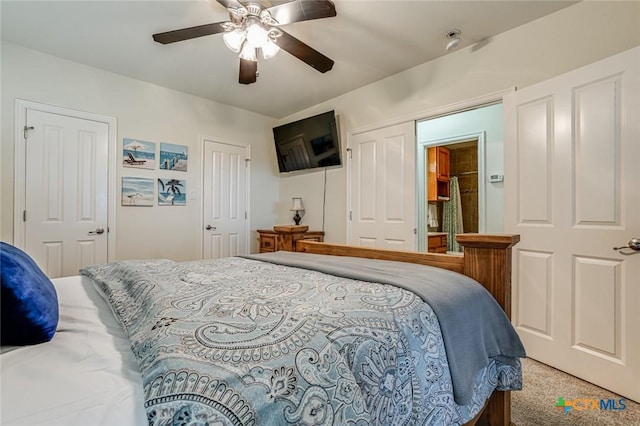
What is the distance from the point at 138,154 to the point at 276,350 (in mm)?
3513

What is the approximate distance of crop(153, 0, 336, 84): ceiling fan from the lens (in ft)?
5.57

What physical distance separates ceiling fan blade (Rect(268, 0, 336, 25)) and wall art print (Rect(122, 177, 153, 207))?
8.32 feet

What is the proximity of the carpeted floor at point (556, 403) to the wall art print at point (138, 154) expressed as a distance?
3.97 meters

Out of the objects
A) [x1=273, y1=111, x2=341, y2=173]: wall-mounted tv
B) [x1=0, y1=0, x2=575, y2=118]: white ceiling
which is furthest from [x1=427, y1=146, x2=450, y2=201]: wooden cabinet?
[x1=0, y1=0, x2=575, y2=118]: white ceiling

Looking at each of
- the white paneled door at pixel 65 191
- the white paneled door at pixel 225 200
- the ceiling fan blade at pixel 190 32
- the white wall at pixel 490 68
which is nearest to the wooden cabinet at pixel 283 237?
the white wall at pixel 490 68

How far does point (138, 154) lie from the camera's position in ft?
10.9

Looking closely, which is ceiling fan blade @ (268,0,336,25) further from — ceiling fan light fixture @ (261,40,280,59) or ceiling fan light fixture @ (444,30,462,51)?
ceiling fan light fixture @ (444,30,462,51)

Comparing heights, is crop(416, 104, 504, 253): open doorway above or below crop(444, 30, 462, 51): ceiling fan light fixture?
below

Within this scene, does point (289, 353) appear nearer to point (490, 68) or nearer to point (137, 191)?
point (490, 68)

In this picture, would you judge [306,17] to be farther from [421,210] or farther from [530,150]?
[421,210]

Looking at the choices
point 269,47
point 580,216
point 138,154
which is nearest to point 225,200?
point 138,154

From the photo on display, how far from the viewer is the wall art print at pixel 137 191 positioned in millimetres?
3244

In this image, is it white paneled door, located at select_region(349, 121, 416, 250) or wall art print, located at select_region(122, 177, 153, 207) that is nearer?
white paneled door, located at select_region(349, 121, 416, 250)

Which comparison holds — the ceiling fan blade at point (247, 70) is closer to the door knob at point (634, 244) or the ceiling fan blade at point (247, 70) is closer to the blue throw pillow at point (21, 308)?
the blue throw pillow at point (21, 308)
